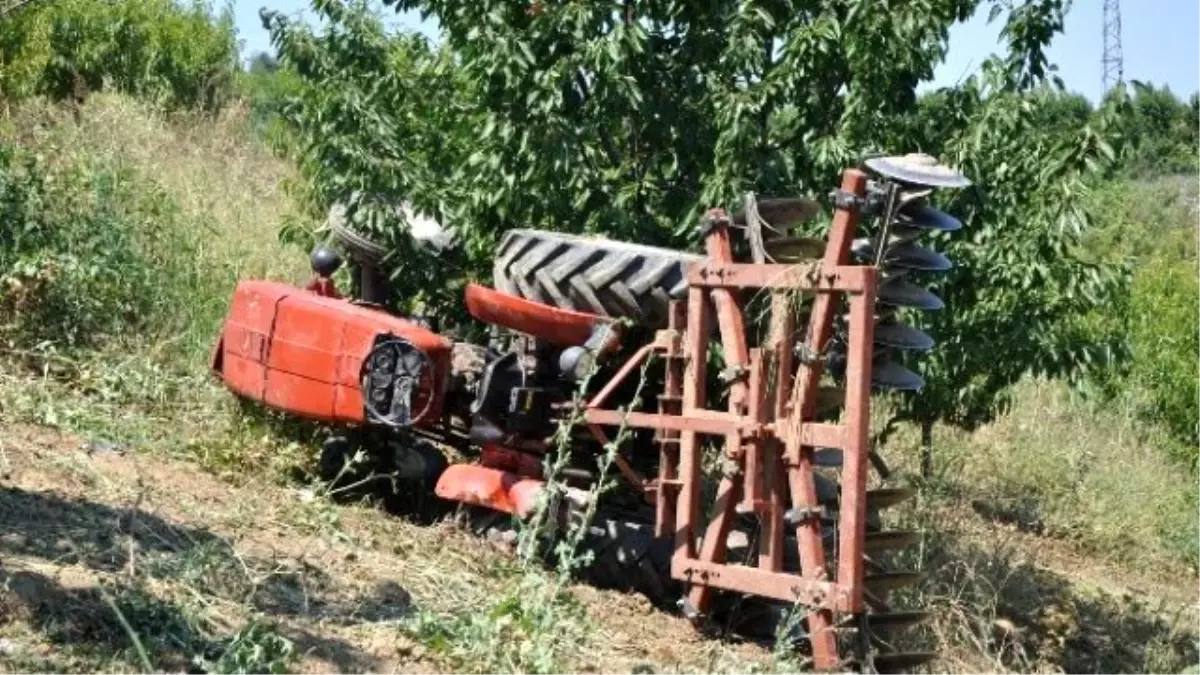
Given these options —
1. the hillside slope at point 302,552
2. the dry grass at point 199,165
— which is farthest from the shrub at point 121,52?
the hillside slope at point 302,552

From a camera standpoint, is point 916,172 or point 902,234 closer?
point 916,172

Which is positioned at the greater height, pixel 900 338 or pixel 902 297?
pixel 902 297

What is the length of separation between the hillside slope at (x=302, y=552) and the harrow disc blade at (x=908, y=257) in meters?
1.57

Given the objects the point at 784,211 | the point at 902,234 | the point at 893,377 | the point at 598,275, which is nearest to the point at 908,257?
the point at 902,234

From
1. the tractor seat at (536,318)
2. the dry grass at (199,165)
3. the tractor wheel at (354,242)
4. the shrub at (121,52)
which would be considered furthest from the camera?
the shrub at (121,52)

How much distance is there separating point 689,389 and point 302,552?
161 cm

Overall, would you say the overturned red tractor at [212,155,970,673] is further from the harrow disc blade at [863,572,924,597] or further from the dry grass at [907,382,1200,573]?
the dry grass at [907,382,1200,573]

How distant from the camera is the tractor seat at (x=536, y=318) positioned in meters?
7.88

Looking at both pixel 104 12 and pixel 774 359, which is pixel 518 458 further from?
pixel 104 12

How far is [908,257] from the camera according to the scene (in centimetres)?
709

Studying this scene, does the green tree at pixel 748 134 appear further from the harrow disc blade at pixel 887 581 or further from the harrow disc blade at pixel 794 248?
the harrow disc blade at pixel 887 581

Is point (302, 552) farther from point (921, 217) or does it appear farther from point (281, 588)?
point (921, 217)

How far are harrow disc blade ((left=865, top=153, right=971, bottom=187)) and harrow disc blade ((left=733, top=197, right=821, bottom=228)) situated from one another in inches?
20.3

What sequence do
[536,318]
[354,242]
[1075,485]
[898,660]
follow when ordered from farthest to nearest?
1. [1075,485]
2. [354,242]
3. [536,318]
4. [898,660]
